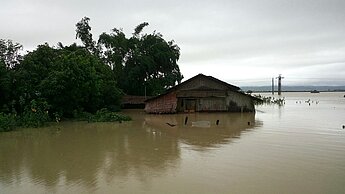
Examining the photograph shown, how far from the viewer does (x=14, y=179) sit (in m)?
7.92

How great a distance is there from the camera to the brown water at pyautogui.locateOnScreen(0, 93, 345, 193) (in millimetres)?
7258

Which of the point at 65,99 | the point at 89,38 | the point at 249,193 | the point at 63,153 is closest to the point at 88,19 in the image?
the point at 89,38

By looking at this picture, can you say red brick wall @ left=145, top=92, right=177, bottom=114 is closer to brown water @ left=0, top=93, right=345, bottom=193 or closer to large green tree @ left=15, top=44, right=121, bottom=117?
large green tree @ left=15, top=44, right=121, bottom=117

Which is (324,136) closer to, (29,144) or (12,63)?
(29,144)

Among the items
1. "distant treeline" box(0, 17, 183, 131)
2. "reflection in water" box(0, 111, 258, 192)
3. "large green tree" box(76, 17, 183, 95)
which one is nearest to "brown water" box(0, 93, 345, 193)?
"reflection in water" box(0, 111, 258, 192)

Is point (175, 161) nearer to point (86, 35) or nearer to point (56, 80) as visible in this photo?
point (56, 80)

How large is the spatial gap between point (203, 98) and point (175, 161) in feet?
55.7

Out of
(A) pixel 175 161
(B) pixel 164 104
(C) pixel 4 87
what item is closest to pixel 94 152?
(A) pixel 175 161

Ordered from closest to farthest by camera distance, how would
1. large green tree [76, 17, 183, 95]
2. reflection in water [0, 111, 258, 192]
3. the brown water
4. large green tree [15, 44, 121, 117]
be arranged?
1. the brown water
2. reflection in water [0, 111, 258, 192]
3. large green tree [15, 44, 121, 117]
4. large green tree [76, 17, 183, 95]

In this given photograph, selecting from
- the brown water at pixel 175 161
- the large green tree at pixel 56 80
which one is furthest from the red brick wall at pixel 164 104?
the brown water at pixel 175 161

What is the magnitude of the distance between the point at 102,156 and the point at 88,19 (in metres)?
23.8

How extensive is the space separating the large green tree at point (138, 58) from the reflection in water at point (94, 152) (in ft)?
45.5

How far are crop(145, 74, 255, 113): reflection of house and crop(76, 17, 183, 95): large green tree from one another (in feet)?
18.8

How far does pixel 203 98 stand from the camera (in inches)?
1033
